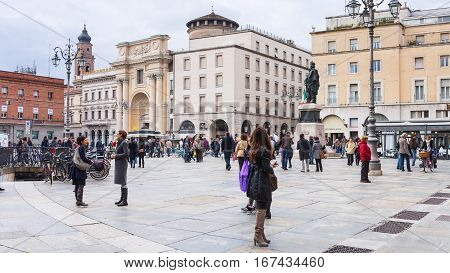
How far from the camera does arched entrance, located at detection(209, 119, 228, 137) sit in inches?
2426

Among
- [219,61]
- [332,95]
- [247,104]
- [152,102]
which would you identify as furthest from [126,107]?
[332,95]

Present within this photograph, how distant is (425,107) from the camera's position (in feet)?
153

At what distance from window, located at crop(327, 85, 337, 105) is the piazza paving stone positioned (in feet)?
130

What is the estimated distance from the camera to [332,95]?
170ft

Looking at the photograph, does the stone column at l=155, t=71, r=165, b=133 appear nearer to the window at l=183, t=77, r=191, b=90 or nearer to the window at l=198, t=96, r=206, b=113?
the window at l=183, t=77, r=191, b=90

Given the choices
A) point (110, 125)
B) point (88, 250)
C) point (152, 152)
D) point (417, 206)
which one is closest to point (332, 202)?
point (417, 206)

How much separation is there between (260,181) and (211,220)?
2068 mm

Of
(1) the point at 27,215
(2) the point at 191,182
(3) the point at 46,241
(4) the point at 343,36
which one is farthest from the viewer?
(4) the point at 343,36

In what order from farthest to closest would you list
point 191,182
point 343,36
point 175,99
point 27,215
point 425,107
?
point 175,99
point 343,36
point 425,107
point 191,182
point 27,215

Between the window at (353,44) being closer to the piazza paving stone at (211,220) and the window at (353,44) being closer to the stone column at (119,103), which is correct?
the stone column at (119,103)

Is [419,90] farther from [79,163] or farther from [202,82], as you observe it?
[79,163]

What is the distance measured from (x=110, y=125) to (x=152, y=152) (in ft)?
136

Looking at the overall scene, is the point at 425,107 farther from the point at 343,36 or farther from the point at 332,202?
the point at 332,202

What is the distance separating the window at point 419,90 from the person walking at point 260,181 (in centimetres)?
4565
